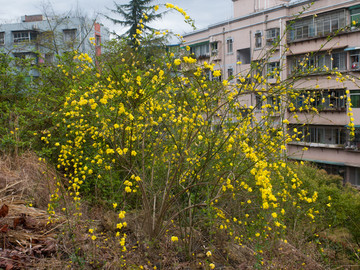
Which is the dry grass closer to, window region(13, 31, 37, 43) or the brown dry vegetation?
the brown dry vegetation

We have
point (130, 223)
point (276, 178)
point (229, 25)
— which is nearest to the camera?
point (130, 223)

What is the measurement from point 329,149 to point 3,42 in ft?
92.4

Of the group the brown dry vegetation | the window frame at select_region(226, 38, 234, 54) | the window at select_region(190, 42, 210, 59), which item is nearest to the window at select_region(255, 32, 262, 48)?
the window frame at select_region(226, 38, 234, 54)

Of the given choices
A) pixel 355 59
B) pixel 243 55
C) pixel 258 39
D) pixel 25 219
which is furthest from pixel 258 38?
pixel 25 219

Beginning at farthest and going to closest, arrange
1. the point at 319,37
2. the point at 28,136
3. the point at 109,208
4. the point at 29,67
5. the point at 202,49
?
the point at 202,49, the point at 319,37, the point at 29,67, the point at 28,136, the point at 109,208

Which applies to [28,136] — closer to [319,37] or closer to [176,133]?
[176,133]

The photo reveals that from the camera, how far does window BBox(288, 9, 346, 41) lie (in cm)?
1825

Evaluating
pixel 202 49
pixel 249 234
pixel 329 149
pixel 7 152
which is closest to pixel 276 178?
pixel 249 234

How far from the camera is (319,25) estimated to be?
19391 millimetres

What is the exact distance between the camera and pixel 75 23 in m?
26.7

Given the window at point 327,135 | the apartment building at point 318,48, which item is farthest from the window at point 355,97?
the window at point 327,135

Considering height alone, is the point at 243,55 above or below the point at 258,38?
below

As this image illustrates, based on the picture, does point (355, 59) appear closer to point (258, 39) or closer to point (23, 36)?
point (258, 39)

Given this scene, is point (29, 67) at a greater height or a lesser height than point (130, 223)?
greater
